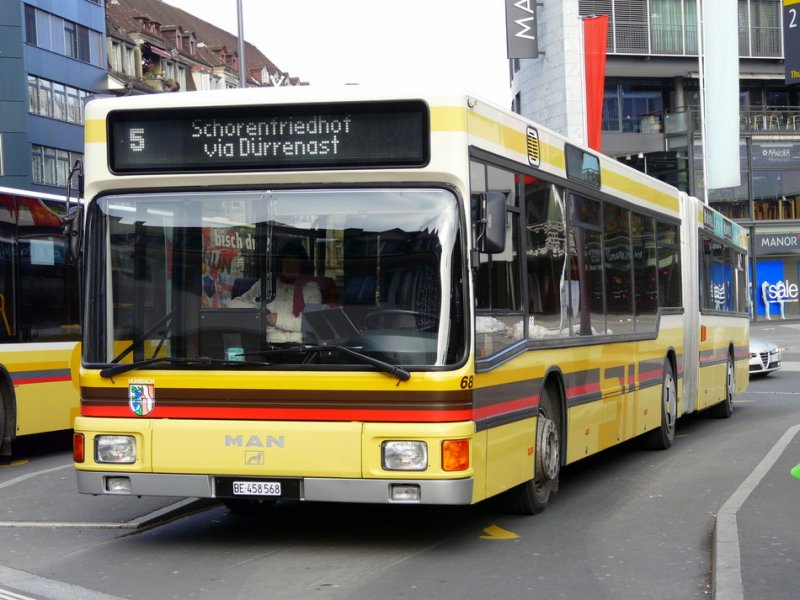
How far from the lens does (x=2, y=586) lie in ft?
25.2

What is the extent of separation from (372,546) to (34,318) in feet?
23.4

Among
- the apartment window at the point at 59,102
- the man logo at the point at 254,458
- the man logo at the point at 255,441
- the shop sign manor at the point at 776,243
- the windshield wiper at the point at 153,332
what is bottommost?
the man logo at the point at 254,458

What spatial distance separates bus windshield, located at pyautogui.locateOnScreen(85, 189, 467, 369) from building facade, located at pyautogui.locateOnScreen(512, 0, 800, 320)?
43.5 m

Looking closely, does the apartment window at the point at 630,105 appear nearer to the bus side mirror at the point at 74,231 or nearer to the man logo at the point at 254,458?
the bus side mirror at the point at 74,231

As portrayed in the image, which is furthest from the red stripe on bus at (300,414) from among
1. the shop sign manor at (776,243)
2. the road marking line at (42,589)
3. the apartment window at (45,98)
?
the apartment window at (45,98)

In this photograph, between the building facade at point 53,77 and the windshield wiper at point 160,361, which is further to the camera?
the building facade at point 53,77

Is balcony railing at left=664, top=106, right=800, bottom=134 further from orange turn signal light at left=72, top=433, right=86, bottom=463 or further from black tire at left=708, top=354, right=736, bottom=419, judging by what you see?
orange turn signal light at left=72, top=433, right=86, bottom=463

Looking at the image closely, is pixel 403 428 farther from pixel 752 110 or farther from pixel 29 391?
pixel 752 110

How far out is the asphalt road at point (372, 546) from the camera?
7512 mm

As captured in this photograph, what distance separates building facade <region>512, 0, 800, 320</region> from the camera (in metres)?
53.9

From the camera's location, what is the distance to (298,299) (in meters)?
8.34

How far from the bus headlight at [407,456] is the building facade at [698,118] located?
44029 millimetres

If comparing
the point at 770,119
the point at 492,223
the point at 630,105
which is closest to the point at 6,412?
the point at 492,223

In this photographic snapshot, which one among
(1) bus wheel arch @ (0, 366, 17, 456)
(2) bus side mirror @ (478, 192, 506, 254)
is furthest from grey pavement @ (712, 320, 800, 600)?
(1) bus wheel arch @ (0, 366, 17, 456)
